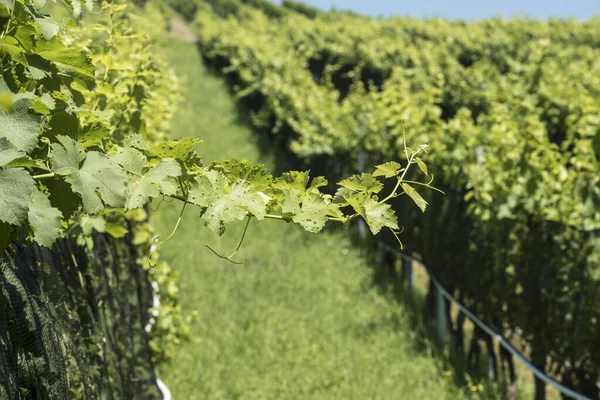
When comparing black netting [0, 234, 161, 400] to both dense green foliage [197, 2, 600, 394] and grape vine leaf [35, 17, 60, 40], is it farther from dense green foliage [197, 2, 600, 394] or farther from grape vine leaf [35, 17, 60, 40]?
dense green foliage [197, 2, 600, 394]

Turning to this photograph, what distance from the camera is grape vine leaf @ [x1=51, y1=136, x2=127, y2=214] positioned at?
148cm

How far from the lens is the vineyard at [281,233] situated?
1670 mm

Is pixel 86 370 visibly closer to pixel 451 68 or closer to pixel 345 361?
pixel 345 361

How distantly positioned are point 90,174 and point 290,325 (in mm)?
5214

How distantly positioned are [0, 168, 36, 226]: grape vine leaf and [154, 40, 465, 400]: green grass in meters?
4.00

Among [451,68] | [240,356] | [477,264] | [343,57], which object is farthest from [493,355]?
[343,57]

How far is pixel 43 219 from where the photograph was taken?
4.63ft

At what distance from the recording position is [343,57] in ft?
63.6

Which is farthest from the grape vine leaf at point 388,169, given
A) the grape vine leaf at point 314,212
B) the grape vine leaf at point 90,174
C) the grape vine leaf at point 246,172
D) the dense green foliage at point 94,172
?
the grape vine leaf at point 90,174

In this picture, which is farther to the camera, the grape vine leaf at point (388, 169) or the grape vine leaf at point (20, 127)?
the grape vine leaf at point (388, 169)

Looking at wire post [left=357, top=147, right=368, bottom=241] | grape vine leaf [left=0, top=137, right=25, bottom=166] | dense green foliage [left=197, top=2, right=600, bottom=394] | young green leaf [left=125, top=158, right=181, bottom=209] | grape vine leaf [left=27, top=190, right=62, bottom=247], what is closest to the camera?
grape vine leaf [left=0, top=137, right=25, bottom=166]

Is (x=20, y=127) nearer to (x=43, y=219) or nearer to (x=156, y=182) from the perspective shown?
(x=43, y=219)

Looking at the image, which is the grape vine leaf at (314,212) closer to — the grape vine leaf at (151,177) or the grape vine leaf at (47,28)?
the grape vine leaf at (151,177)

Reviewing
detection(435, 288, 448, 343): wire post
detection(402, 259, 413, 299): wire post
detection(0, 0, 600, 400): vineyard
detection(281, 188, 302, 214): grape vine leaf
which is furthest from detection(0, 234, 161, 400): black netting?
detection(402, 259, 413, 299): wire post
